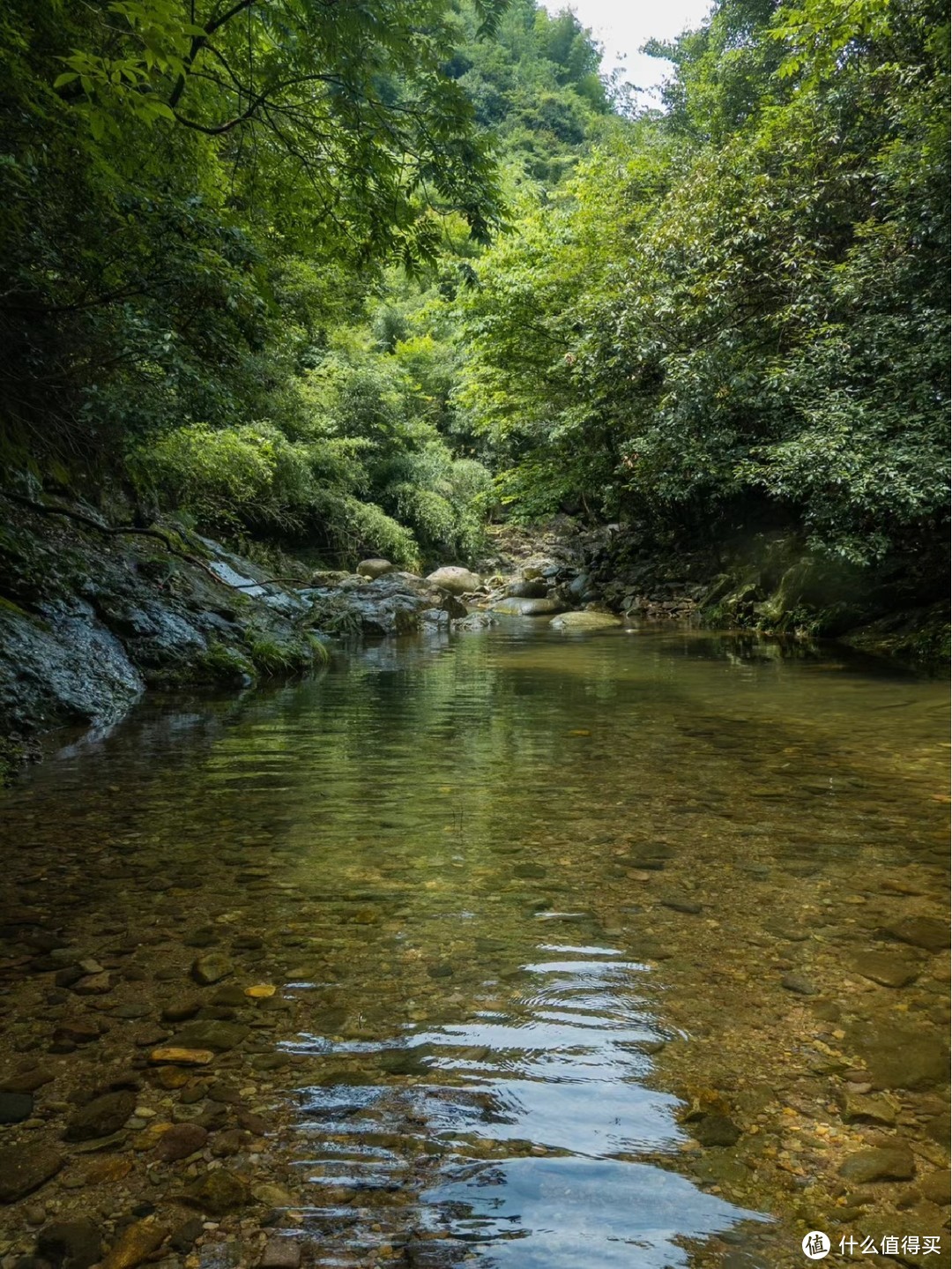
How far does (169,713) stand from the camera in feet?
20.7

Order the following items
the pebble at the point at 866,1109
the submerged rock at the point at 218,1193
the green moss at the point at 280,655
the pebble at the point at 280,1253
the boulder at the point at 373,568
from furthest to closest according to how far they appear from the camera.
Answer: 1. the boulder at the point at 373,568
2. the green moss at the point at 280,655
3. the pebble at the point at 866,1109
4. the submerged rock at the point at 218,1193
5. the pebble at the point at 280,1253

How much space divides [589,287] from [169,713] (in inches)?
529

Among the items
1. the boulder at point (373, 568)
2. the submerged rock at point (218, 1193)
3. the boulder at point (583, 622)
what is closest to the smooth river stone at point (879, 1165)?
the submerged rock at point (218, 1193)

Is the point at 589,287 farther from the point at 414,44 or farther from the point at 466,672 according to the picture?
the point at 414,44

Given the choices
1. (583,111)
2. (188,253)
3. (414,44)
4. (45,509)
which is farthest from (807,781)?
(583,111)

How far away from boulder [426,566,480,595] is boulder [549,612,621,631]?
5451 mm

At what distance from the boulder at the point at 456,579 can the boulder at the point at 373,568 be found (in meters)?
2.71

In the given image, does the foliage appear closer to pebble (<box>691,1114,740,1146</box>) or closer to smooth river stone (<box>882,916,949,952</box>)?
smooth river stone (<box>882,916,949,952</box>)

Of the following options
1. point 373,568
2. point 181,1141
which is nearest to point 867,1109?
point 181,1141

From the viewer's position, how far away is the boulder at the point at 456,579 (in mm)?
21672

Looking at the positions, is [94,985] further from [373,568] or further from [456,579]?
[456,579]

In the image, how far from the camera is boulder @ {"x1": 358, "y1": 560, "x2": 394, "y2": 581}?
18.6m

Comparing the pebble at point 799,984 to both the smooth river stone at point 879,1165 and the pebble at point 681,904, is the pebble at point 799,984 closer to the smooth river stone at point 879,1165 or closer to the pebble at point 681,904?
the pebble at point 681,904

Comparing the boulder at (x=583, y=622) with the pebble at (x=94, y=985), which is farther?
the boulder at (x=583, y=622)
